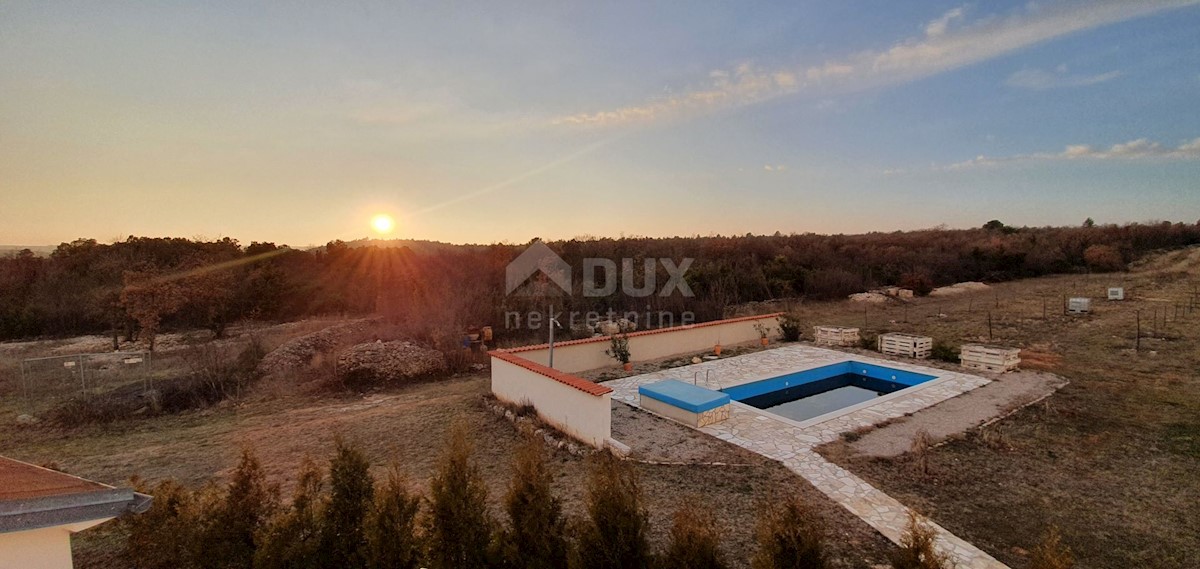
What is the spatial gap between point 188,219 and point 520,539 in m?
Result: 20.7

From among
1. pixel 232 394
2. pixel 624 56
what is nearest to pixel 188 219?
pixel 232 394

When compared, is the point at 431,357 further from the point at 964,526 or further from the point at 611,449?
the point at 964,526

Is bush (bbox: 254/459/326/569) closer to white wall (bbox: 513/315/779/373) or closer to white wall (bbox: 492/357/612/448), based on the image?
white wall (bbox: 492/357/612/448)

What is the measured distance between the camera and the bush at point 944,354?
460 inches

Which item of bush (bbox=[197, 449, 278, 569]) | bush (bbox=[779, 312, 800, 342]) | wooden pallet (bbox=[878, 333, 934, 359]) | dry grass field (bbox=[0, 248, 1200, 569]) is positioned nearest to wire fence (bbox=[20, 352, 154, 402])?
dry grass field (bbox=[0, 248, 1200, 569])

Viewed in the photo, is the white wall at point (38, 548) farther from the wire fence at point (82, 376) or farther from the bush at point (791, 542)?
the wire fence at point (82, 376)

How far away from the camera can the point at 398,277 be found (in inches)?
791

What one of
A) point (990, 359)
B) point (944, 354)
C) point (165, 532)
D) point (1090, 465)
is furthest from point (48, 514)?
point (944, 354)

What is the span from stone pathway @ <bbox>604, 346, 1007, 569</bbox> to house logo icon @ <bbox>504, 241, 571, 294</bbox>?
8.55m

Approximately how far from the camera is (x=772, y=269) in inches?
928

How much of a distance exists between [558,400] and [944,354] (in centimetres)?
976

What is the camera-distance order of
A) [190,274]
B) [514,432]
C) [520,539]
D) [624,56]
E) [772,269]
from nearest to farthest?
1. [520,539]
2. [514,432]
3. [624,56]
4. [190,274]
5. [772,269]

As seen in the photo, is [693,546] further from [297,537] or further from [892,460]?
[892,460]

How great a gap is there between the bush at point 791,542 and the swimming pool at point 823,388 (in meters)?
6.55
